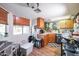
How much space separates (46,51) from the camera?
68.3 inches

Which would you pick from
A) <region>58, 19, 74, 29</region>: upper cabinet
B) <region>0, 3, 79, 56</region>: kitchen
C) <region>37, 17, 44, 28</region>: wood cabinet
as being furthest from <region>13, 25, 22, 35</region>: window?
<region>58, 19, 74, 29</region>: upper cabinet

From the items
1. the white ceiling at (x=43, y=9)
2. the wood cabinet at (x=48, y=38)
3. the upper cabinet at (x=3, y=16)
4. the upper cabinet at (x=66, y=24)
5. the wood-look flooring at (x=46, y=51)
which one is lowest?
the wood-look flooring at (x=46, y=51)

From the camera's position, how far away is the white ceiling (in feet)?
5.43

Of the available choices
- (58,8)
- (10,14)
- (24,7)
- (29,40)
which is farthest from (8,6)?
(58,8)

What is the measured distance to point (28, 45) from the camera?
5.80 ft

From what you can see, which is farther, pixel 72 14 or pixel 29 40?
pixel 29 40

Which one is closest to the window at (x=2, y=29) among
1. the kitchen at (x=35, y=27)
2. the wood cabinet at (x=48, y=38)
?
the kitchen at (x=35, y=27)

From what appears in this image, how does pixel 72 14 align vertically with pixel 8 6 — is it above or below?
below

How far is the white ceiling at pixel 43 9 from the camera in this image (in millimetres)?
1654

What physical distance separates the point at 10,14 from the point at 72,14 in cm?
104

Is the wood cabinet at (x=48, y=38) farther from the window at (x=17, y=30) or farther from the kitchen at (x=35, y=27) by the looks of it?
the window at (x=17, y=30)

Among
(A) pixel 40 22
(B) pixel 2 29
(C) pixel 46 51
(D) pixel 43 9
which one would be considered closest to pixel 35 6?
(D) pixel 43 9

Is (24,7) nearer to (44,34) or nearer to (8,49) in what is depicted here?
(44,34)

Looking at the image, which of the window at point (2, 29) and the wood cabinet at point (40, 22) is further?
the wood cabinet at point (40, 22)
